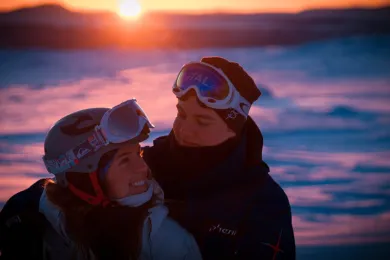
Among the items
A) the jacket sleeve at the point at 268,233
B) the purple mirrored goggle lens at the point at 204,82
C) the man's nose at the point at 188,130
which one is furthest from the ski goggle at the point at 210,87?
the jacket sleeve at the point at 268,233

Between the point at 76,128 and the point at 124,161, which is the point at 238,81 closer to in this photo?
the point at 124,161

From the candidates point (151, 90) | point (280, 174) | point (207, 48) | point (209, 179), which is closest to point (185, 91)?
point (209, 179)

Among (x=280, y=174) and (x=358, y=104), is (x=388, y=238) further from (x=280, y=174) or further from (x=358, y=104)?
(x=358, y=104)

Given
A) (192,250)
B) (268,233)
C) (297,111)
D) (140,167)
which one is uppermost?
(297,111)

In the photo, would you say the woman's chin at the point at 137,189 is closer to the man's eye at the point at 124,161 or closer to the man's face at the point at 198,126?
the man's eye at the point at 124,161

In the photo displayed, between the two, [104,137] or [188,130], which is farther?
[188,130]

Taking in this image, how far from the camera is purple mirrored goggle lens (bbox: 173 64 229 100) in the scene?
3305 mm

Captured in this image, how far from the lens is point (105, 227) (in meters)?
2.86

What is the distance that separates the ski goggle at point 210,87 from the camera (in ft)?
10.8

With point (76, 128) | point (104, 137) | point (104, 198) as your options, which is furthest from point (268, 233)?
point (76, 128)

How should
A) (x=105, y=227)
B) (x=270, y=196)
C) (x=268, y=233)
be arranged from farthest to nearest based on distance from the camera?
1. (x=270, y=196)
2. (x=268, y=233)
3. (x=105, y=227)

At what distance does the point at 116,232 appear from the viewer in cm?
286

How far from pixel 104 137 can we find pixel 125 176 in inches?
8.3

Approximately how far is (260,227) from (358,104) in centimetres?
696
